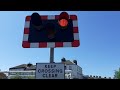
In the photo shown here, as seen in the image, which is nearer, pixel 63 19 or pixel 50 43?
pixel 63 19

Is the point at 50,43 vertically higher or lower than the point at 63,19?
lower

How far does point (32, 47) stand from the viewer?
9.01 feet

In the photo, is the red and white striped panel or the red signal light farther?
the red and white striped panel

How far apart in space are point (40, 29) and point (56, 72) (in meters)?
0.53

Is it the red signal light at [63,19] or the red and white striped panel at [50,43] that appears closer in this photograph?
the red signal light at [63,19]
